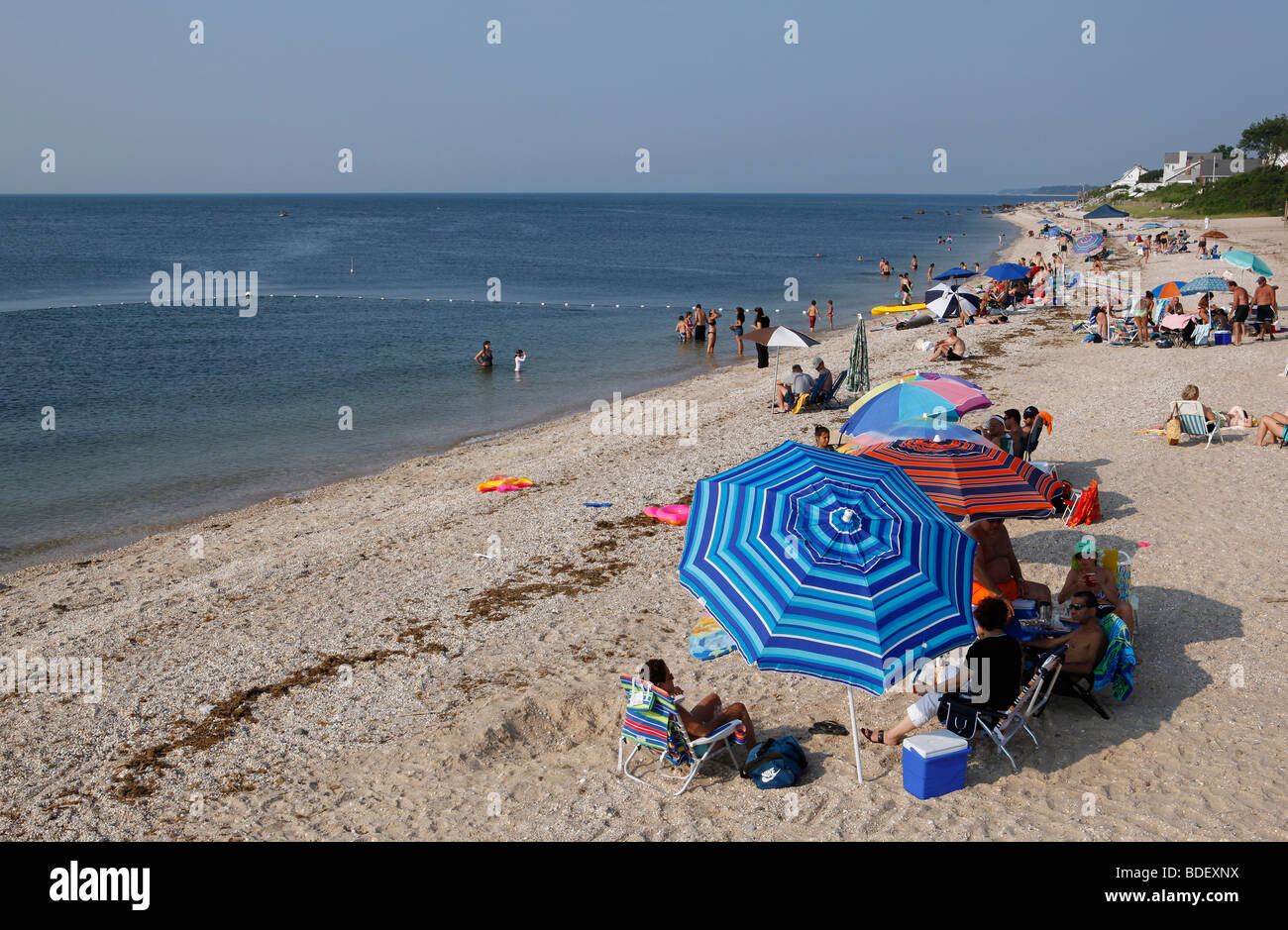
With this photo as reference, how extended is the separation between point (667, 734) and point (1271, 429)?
1126cm

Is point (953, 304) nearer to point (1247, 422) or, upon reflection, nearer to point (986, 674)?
point (1247, 422)

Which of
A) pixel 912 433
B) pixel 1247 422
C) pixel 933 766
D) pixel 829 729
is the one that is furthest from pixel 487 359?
pixel 933 766

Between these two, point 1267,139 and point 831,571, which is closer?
point 831,571

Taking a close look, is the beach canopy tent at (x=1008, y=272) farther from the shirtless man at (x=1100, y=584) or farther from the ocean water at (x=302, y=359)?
the shirtless man at (x=1100, y=584)

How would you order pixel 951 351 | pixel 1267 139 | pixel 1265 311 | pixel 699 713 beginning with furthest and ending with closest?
1. pixel 1267 139
2. pixel 951 351
3. pixel 1265 311
4. pixel 699 713

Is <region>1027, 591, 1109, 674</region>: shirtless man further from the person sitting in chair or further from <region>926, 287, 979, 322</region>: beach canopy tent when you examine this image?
<region>926, 287, 979, 322</region>: beach canopy tent

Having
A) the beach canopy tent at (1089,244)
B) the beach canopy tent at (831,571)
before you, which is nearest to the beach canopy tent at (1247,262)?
the beach canopy tent at (1089,244)

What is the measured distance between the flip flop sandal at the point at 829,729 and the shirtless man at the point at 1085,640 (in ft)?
5.81

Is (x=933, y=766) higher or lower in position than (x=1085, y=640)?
lower

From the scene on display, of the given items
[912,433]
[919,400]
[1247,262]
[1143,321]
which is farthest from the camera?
[1247,262]

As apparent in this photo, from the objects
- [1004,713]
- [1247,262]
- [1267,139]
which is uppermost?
[1267,139]

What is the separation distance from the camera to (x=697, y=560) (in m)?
6.30

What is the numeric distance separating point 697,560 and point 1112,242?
207 ft

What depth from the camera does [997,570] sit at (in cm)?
802
